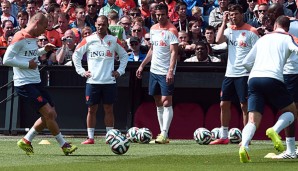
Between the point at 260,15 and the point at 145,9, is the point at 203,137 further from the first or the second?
the point at 145,9

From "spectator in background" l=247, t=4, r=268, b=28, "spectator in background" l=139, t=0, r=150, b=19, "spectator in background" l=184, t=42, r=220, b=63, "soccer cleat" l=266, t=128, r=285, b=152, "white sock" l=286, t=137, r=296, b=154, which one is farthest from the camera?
"spectator in background" l=139, t=0, r=150, b=19

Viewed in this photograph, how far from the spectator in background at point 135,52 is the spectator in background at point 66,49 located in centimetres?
145

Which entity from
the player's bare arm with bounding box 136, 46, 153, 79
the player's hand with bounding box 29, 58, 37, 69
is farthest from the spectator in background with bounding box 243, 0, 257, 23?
the player's hand with bounding box 29, 58, 37, 69

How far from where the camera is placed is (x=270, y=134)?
13297mm

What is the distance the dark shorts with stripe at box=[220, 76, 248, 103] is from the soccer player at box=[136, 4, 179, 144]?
3.92ft

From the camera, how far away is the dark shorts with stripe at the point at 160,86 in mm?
18719

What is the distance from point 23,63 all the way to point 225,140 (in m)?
4.92

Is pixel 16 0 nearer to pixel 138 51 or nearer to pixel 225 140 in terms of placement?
pixel 138 51

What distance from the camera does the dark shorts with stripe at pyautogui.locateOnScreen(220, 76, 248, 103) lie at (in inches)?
701

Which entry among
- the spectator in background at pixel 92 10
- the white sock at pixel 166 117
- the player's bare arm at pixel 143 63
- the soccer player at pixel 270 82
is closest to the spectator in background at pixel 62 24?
the spectator in background at pixel 92 10

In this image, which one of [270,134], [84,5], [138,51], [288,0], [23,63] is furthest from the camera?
[84,5]

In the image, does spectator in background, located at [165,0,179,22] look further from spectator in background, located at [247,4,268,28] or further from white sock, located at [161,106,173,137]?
white sock, located at [161,106,173,137]

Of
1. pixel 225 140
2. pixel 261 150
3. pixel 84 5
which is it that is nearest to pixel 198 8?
pixel 84 5

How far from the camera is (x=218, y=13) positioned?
23.1 m
